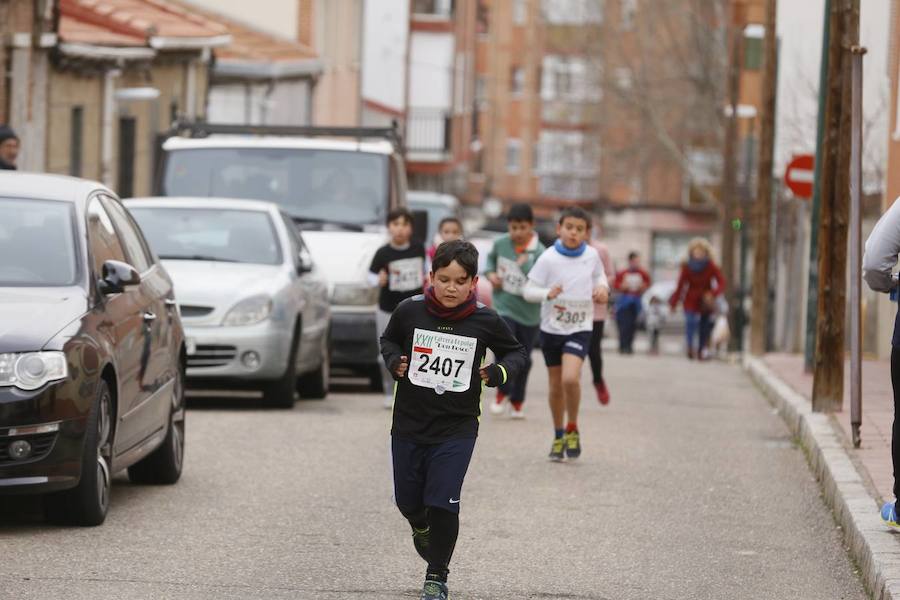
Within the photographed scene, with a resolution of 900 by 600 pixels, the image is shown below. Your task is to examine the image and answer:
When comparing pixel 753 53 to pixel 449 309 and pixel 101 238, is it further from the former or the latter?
pixel 449 309

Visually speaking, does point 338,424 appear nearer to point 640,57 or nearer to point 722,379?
point 722,379

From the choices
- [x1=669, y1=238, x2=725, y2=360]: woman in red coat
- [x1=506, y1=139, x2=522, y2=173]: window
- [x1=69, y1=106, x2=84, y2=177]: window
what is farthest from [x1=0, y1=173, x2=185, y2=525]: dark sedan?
[x1=506, y1=139, x2=522, y2=173]: window

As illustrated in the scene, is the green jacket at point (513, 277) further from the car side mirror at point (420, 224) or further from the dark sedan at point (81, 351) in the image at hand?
the dark sedan at point (81, 351)

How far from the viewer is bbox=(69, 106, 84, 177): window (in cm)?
2695

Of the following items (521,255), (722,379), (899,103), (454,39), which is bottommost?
(722,379)

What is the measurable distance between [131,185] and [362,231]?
43.6 ft

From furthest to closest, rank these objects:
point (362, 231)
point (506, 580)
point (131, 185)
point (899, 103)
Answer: point (131, 185) < point (899, 103) < point (362, 231) < point (506, 580)

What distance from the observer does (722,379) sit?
24.2 metres

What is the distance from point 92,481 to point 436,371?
203cm

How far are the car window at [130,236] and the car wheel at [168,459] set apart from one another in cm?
69

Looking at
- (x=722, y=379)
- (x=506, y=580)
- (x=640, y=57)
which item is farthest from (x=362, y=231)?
(x=640, y=57)

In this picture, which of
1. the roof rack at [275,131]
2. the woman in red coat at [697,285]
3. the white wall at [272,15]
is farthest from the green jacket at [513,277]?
the white wall at [272,15]

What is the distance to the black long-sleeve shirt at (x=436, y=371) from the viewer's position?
25.0ft

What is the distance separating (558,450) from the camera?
40.9 feet
